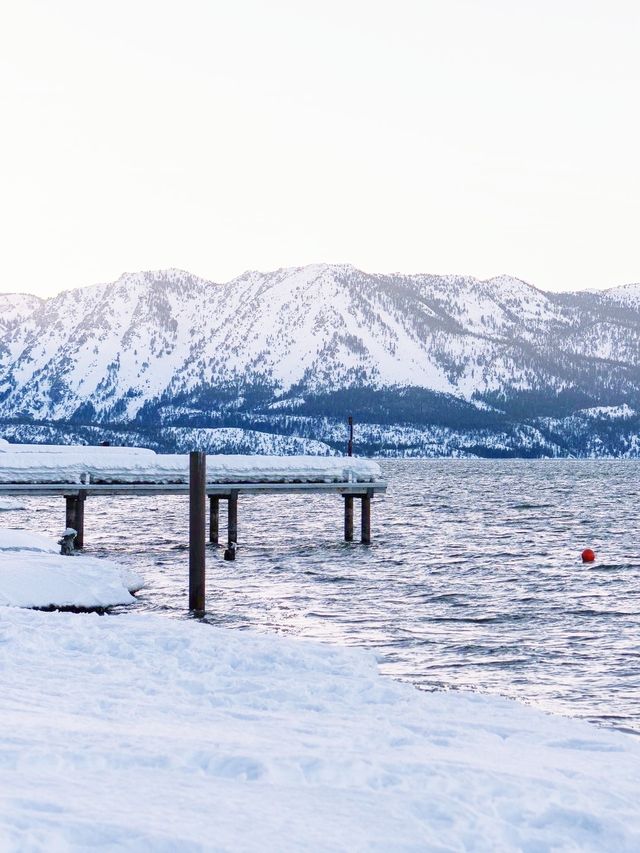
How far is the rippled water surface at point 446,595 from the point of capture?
1602 centimetres

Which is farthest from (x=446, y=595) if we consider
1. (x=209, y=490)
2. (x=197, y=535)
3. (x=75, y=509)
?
(x=75, y=509)

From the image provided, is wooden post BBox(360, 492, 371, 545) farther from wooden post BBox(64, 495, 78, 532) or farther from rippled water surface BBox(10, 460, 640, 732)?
wooden post BBox(64, 495, 78, 532)

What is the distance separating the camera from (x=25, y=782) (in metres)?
6.03

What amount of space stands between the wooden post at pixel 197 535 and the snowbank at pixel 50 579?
161 centimetres

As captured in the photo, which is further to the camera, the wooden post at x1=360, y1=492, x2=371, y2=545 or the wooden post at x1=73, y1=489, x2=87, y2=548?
the wooden post at x1=360, y1=492, x2=371, y2=545

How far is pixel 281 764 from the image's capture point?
6.94 m

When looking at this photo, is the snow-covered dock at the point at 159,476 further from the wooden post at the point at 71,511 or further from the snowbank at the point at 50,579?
the snowbank at the point at 50,579

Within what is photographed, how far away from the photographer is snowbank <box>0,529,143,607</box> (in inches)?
679

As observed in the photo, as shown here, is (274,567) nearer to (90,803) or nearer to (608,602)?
(608,602)

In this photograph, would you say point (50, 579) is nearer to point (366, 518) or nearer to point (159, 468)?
point (159, 468)

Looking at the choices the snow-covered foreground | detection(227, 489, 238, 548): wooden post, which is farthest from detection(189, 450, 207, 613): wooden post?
detection(227, 489, 238, 548): wooden post

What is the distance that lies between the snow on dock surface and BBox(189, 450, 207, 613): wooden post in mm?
12116

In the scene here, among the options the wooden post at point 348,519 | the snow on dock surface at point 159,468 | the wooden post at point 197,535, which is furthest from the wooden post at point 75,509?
the wooden post at point 197,535

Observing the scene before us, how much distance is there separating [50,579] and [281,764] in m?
11.9
